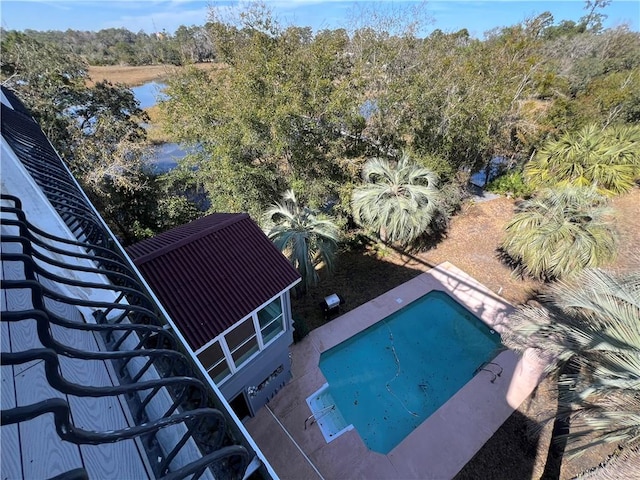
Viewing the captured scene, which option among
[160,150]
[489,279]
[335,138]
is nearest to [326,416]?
[489,279]

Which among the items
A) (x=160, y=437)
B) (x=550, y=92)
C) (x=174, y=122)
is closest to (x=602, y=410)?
(x=160, y=437)

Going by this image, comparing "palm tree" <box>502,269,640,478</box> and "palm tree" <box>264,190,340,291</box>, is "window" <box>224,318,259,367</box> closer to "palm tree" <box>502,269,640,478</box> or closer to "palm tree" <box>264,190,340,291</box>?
"palm tree" <box>264,190,340,291</box>

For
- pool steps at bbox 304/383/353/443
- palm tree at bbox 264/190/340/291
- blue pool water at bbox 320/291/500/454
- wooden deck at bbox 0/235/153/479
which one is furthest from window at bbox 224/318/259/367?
wooden deck at bbox 0/235/153/479

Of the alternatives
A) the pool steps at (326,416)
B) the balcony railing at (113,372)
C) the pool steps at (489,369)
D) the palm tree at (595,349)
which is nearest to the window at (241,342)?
the pool steps at (326,416)

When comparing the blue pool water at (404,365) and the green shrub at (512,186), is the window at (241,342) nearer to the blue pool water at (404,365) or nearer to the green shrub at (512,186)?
the blue pool water at (404,365)

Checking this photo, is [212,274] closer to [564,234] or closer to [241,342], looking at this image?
[241,342]
